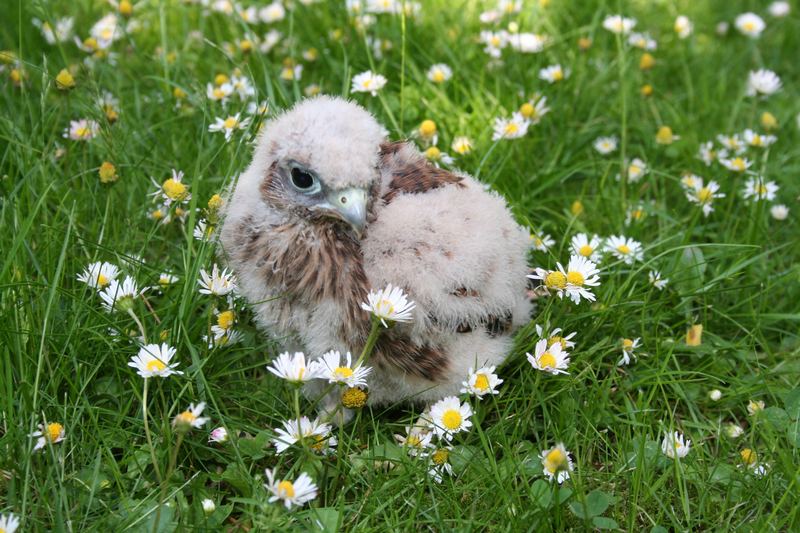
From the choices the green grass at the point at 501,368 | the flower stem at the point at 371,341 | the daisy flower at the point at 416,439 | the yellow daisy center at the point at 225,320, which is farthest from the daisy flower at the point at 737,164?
the yellow daisy center at the point at 225,320

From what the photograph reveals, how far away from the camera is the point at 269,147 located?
2725 mm

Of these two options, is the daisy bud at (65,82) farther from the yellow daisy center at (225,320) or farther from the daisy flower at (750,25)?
the daisy flower at (750,25)

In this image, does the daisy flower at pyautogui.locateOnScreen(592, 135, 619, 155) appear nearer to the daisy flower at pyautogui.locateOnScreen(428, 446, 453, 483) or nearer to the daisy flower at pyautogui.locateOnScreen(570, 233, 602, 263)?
the daisy flower at pyautogui.locateOnScreen(570, 233, 602, 263)

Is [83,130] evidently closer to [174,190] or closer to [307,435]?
[174,190]

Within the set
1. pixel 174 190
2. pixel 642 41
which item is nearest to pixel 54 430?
pixel 174 190

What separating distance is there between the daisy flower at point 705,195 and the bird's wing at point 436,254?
1.15 meters

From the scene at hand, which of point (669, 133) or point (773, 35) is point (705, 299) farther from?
point (773, 35)

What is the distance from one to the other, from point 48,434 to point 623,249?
7.05 feet

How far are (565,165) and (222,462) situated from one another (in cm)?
222

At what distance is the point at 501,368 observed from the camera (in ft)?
9.84

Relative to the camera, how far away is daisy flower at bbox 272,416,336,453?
258cm

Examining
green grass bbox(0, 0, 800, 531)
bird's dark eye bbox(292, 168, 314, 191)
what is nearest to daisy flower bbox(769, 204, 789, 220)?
green grass bbox(0, 0, 800, 531)

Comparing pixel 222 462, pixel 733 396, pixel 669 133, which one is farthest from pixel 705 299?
pixel 222 462

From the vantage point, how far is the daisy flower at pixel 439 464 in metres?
2.63
